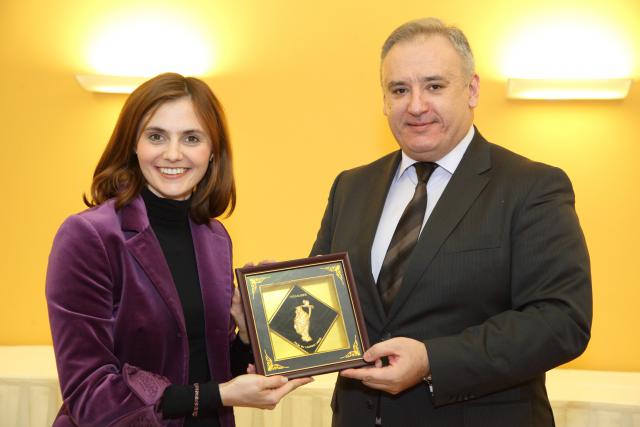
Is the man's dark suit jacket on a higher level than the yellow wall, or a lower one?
lower

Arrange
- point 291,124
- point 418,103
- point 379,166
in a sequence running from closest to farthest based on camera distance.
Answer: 1. point 418,103
2. point 379,166
3. point 291,124

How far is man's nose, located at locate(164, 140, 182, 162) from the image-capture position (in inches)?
88.5

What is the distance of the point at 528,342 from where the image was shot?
6.77 ft

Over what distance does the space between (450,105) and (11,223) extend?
3.51 meters

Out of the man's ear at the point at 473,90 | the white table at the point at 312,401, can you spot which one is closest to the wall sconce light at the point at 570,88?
the white table at the point at 312,401

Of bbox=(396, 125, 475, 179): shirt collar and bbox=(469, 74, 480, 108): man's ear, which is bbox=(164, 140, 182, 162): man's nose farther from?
bbox=(469, 74, 480, 108): man's ear

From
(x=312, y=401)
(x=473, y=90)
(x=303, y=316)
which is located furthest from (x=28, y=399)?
(x=473, y=90)

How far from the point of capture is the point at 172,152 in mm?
2250

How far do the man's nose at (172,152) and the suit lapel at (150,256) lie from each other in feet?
0.66

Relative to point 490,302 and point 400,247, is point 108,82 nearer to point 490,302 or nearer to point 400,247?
point 400,247

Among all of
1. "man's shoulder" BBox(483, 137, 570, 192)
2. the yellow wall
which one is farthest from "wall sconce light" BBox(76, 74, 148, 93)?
"man's shoulder" BBox(483, 137, 570, 192)

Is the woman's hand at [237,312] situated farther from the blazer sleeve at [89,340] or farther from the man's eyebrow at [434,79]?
the man's eyebrow at [434,79]

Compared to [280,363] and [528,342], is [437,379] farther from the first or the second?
[280,363]

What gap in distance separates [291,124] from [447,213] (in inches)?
99.3
